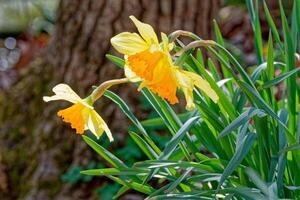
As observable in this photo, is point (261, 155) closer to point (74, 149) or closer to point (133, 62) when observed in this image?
point (133, 62)

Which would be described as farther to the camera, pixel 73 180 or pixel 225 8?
pixel 225 8

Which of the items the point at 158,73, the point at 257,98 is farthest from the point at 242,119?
the point at 158,73

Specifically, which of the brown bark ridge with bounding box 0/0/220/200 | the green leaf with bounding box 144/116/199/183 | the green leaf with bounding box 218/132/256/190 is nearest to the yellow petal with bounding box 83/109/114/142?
the green leaf with bounding box 144/116/199/183

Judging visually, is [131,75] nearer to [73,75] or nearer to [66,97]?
[66,97]

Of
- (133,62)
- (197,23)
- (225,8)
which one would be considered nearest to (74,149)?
(197,23)

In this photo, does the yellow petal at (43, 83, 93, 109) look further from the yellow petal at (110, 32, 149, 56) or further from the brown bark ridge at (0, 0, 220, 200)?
the brown bark ridge at (0, 0, 220, 200)

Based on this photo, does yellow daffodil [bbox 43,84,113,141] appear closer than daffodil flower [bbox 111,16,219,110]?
No

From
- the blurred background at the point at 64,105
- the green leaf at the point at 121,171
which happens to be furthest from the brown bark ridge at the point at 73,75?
the green leaf at the point at 121,171
